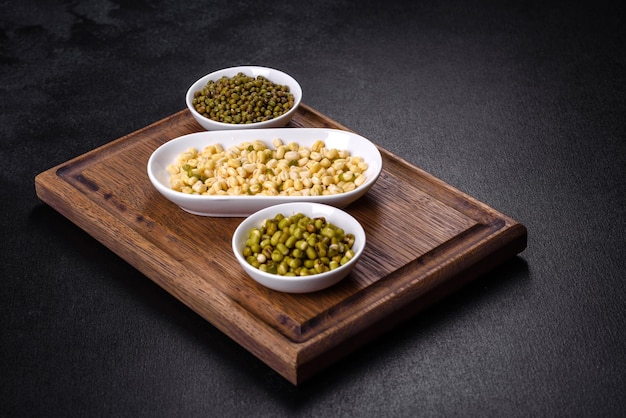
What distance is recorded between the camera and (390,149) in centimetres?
309

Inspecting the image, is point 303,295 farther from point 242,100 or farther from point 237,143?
point 242,100

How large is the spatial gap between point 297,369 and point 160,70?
167 cm

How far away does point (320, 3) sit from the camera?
390 centimetres

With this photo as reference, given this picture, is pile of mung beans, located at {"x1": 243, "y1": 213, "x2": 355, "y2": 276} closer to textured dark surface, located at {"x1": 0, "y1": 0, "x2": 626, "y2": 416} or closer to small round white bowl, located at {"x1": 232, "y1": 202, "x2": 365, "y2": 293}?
small round white bowl, located at {"x1": 232, "y1": 202, "x2": 365, "y2": 293}

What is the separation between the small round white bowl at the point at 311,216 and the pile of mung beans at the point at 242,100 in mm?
526

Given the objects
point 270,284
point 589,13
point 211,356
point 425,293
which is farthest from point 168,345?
point 589,13

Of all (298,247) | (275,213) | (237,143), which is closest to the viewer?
(298,247)

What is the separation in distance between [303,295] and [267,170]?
452 millimetres

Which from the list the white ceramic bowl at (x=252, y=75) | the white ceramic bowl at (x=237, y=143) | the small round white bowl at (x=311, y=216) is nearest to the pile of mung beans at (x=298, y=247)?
the small round white bowl at (x=311, y=216)

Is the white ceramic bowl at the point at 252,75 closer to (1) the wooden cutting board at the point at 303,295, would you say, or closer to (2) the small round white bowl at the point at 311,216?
(1) the wooden cutting board at the point at 303,295

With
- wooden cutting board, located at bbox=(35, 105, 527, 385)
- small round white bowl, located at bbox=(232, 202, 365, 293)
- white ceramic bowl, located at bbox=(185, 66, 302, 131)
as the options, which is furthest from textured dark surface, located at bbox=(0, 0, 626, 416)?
white ceramic bowl, located at bbox=(185, 66, 302, 131)

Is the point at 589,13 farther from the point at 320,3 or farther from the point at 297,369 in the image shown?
the point at 297,369

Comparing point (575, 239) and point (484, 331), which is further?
point (575, 239)

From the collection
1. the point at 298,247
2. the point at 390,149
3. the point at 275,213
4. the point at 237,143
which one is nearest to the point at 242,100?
the point at 237,143
